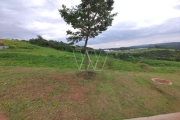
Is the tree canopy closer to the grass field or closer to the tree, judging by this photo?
the tree

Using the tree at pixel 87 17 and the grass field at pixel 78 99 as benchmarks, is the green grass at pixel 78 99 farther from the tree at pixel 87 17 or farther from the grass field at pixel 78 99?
the tree at pixel 87 17

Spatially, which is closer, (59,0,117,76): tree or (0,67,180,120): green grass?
(0,67,180,120): green grass

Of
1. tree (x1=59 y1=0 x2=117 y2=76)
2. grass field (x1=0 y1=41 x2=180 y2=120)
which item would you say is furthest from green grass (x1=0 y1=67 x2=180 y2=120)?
tree (x1=59 y1=0 x2=117 y2=76)

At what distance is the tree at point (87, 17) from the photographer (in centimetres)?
674

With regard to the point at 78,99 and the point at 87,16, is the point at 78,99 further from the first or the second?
the point at 87,16

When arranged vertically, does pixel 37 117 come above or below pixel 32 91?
below

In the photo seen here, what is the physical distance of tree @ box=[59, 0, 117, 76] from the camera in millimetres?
6742

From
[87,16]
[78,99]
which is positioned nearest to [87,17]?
[87,16]

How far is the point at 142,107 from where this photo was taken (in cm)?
582

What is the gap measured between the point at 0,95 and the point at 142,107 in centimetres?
578

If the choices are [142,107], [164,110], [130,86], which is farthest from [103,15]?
[164,110]

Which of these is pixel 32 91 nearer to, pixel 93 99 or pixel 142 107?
pixel 93 99

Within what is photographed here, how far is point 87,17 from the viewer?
701 centimetres

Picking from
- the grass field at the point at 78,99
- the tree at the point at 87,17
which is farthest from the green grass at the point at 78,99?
the tree at the point at 87,17
